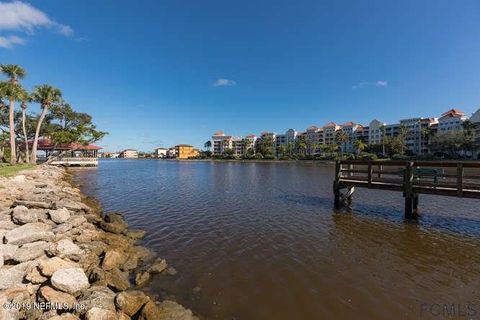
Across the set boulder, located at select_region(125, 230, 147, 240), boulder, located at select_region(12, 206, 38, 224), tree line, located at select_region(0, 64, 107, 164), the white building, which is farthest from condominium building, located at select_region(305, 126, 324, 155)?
boulder, located at select_region(12, 206, 38, 224)

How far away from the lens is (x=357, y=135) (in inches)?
5655

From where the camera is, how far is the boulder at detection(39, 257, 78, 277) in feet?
21.0

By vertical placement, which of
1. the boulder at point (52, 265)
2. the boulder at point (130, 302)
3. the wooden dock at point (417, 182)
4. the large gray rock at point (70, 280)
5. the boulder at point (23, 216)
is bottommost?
the boulder at point (130, 302)

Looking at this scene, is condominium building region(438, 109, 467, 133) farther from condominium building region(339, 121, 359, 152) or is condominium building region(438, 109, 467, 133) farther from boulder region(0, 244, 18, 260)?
boulder region(0, 244, 18, 260)

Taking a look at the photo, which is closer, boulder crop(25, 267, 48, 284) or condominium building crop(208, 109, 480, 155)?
boulder crop(25, 267, 48, 284)

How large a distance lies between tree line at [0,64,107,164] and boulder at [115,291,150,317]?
38.7m

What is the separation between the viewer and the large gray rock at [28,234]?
7.62 meters

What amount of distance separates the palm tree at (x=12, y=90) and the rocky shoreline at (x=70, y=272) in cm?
3093

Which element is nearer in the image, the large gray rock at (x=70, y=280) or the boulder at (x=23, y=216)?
the large gray rock at (x=70, y=280)

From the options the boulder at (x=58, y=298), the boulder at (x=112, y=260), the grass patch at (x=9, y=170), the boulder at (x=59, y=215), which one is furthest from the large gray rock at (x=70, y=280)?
the grass patch at (x=9, y=170)

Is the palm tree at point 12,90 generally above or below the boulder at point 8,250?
above

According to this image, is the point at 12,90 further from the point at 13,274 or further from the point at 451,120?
the point at 451,120

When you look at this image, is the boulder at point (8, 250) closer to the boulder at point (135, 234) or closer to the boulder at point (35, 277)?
the boulder at point (35, 277)

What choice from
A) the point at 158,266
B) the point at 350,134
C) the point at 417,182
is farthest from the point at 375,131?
the point at 158,266
